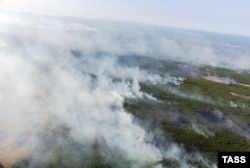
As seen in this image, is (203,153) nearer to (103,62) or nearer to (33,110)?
(33,110)

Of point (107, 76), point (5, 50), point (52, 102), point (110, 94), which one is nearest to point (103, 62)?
point (107, 76)

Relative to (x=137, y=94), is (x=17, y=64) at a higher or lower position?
higher

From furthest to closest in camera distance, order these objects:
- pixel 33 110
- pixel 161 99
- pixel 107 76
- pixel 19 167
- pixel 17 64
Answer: pixel 107 76
pixel 161 99
pixel 17 64
pixel 33 110
pixel 19 167

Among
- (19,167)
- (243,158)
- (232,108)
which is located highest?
(243,158)

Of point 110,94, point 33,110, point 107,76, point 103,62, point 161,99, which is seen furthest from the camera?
point 103,62

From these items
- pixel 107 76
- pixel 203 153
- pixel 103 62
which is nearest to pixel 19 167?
pixel 203 153

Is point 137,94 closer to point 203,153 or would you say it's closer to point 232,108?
point 232,108

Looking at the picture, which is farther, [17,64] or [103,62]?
[103,62]

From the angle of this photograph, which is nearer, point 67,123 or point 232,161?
point 232,161

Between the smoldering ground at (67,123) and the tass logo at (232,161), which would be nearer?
the tass logo at (232,161)

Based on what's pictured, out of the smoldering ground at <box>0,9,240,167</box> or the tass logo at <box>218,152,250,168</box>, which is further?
the smoldering ground at <box>0,9,240,167</box>
